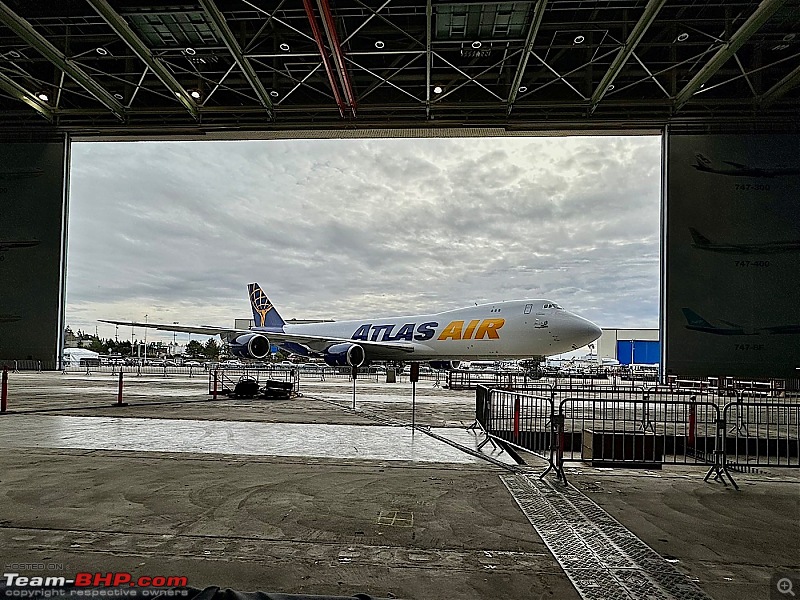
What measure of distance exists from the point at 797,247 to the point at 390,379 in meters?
18.4

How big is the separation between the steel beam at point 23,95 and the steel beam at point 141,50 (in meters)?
4.26

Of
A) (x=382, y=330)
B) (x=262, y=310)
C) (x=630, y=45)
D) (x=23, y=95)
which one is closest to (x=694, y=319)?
(x=630, y=45)

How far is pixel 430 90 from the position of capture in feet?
53.2

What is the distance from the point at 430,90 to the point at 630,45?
5351 millimetres

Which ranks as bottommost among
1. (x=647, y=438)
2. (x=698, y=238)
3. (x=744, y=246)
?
(x=647, y=438)

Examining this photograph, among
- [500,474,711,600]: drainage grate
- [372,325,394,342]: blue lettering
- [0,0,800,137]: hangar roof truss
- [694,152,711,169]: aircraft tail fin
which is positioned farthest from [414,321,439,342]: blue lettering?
[500,474,711,600]: drainage grate

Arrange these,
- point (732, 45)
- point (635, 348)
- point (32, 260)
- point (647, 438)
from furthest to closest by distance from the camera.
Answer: point (635, 348)
point (32, 260)
point (732, 45)
point (647, 438)

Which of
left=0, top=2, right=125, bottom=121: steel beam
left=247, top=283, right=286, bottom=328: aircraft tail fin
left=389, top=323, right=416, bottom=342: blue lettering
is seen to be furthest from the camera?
left=247, top=283, right=286, bottom=328: aircraft tail fin

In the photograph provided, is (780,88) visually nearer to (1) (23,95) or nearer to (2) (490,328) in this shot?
(2) (490,328)

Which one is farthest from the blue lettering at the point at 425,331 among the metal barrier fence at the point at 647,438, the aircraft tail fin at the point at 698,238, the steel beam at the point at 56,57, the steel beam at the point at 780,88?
the metal barrier fence at the point at 647,438

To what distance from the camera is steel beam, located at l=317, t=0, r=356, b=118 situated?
11783mm

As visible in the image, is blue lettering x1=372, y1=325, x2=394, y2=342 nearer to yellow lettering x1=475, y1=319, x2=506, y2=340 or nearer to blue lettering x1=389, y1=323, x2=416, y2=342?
blue lettering x1=389, y1=323, x2=416, y2=342

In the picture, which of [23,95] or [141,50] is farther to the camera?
[23,95]

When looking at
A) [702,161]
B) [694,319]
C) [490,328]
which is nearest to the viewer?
[694,319]
